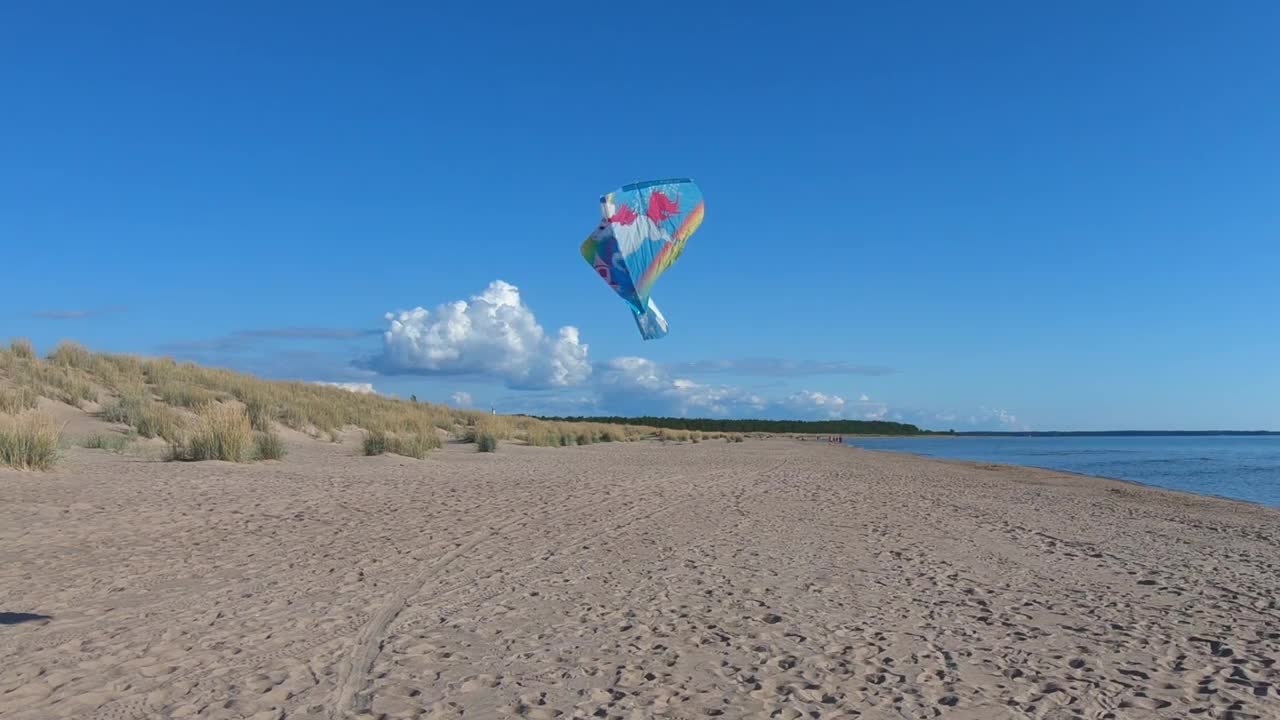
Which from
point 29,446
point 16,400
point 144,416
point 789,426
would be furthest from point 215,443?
point 789,426

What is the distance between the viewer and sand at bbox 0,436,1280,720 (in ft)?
17.4

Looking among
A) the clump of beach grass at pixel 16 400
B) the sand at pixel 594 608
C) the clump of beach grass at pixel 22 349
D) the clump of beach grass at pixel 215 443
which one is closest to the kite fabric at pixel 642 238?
the sand at pixel 594 608

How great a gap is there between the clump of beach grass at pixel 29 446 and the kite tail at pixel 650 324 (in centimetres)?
920

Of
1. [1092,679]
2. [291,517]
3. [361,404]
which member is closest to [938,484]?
[291,517]

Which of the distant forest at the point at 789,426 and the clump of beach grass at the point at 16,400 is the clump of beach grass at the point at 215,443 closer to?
the clump of beach grass at the point at 16,400

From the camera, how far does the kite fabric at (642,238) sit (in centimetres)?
991

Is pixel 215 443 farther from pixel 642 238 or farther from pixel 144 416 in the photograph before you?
pixel 642 238

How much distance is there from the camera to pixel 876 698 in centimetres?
532

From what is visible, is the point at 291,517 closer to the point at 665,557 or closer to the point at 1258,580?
the point at 665,557

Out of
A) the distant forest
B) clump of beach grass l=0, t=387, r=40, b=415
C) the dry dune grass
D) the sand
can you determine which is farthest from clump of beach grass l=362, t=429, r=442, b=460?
the distant forest

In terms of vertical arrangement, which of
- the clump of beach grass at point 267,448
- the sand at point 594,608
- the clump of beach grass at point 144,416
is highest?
the clump of beach grass at point 144,416

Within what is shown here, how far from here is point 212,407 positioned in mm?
22625

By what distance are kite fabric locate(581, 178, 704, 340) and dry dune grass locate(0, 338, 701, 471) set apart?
33.8 feet

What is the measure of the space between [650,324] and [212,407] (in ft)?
52.1
